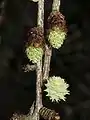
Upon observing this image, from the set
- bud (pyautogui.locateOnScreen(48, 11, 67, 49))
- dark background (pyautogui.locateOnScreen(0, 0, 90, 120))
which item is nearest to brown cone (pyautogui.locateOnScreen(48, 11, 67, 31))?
bud (pyautogui.locateOnScreen(48, 11, 67, 49))

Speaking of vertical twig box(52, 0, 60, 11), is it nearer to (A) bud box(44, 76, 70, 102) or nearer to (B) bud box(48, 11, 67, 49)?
(B) bud box(48, 11, 67, 49)

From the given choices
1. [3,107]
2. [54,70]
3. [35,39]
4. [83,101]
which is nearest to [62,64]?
[54,70]

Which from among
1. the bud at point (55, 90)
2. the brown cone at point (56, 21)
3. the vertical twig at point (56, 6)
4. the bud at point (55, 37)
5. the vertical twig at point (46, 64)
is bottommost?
the bud at point (55, 90)

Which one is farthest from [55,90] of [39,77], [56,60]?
[56,60]

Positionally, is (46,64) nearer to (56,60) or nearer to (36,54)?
(36,54)

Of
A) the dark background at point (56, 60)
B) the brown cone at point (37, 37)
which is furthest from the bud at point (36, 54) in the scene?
the dark background at point (56, 60)

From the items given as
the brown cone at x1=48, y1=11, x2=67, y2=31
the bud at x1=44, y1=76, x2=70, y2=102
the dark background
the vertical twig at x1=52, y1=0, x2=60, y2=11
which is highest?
the dark background

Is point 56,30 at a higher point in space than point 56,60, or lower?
lower

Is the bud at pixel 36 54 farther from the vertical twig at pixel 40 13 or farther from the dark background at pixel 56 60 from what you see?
the dark background at pixel 56 60

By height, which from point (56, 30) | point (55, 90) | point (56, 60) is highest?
point (56, 60)
